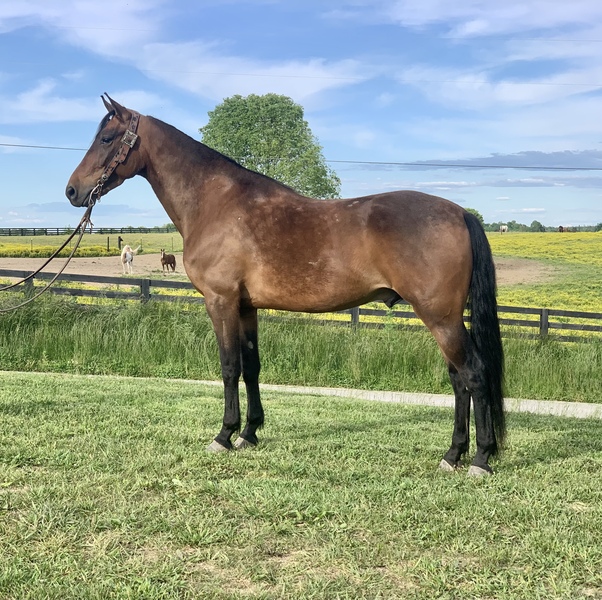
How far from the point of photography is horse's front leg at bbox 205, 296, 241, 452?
4.62m

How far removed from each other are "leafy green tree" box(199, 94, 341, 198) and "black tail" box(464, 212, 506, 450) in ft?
124

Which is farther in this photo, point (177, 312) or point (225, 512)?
point (177, 312)

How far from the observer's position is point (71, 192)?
16.5 feet

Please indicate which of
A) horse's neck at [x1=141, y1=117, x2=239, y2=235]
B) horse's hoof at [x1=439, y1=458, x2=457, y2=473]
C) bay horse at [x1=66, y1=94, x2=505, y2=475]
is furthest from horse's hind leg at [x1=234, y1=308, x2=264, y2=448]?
horse's hoof at [x1=439, y1=458, x2=457, y2=473]

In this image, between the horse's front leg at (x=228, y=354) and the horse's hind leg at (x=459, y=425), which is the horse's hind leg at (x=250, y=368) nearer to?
the horse's front leg at (x=228, y=354)

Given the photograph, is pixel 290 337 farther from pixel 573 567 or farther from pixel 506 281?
pixel 506 281

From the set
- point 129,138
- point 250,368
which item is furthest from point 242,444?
point 129,138

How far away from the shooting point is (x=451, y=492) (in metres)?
3.76

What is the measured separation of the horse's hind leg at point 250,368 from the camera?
494cm

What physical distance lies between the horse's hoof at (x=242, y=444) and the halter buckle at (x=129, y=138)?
8.27 ft

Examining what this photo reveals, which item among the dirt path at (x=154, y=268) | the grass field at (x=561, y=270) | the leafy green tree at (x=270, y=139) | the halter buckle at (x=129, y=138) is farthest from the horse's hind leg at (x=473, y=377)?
the leafy green tree at (x=270, y=139)

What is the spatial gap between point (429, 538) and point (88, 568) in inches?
65.2

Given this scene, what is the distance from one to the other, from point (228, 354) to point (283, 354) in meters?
6.02

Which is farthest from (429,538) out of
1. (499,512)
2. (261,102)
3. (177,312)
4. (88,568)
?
(261,102)
